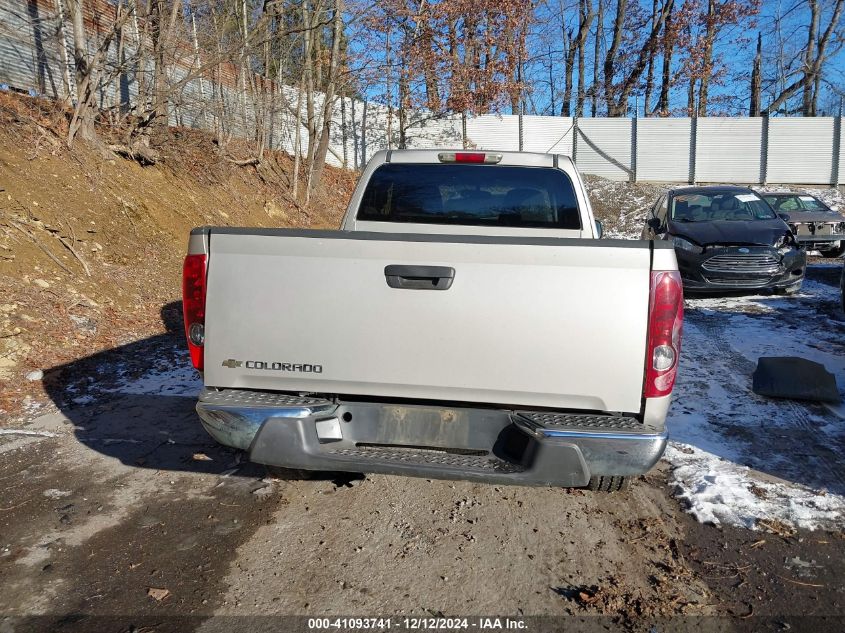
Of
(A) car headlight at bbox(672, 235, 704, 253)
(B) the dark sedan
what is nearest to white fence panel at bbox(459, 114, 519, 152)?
(B) the dark sedan

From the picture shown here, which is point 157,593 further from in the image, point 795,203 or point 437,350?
point 795,203

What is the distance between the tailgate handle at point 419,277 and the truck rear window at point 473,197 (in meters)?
1.50

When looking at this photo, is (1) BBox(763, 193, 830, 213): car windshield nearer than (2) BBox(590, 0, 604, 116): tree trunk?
Yes

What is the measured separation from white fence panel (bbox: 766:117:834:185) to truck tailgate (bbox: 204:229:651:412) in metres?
26.9

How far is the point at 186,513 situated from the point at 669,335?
2698mm

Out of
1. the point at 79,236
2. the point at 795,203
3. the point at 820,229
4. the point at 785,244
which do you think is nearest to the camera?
the point at 79,236

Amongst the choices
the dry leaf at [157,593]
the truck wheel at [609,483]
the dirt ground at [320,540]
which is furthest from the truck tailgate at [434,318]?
the dry leaf at [157,593]

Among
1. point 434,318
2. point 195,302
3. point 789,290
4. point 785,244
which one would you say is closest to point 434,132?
point 785,244

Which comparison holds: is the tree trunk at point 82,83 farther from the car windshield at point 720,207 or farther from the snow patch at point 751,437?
the car windshield at point 720,207

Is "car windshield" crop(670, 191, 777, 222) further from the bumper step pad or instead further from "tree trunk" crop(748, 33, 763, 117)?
"tree trunk" crop(748, 33, 763, 117)

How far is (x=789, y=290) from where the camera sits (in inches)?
367

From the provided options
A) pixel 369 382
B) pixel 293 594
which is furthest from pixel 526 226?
pixel 293 594

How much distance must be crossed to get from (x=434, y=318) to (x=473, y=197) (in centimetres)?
177

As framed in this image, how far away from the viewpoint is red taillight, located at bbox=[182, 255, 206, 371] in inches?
117
